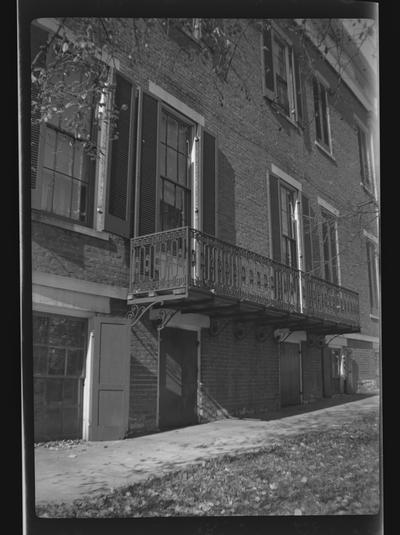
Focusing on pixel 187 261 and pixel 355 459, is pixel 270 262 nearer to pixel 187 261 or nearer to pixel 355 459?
pixel 187 261

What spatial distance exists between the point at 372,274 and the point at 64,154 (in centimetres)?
235

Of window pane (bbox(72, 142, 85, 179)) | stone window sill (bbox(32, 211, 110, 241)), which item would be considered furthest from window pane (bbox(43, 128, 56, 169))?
stone window sill (bbox(32, 211, 110, 241))

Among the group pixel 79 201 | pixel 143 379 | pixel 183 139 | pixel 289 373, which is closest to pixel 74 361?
pixel 143 379

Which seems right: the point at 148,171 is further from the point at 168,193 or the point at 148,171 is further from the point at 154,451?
the point at 154,451

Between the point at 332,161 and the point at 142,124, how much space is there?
1699mm

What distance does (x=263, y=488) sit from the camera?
105 inches

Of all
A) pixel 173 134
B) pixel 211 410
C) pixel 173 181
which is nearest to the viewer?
pixel 211 410

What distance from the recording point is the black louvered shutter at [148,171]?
14.0 feet

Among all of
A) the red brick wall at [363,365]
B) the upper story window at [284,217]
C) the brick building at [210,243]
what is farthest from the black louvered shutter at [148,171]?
the red brick wall at [363,365]

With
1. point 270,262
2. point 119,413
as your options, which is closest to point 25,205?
point 119,413

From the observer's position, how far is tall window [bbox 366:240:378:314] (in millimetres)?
2981

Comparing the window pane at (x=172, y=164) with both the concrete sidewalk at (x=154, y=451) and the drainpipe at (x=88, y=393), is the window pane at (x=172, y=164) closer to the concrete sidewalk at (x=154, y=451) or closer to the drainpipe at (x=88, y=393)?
the drainpipe at (x=88, y=393)

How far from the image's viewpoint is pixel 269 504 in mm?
2641

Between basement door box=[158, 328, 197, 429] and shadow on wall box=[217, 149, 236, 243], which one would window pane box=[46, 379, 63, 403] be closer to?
basement door box=[158, 328, 197, 429]
